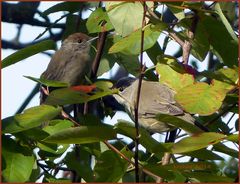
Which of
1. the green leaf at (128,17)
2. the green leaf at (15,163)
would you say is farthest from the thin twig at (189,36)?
the green leaf at (15,163)

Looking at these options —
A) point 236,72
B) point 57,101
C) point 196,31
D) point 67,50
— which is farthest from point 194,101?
point 67,50

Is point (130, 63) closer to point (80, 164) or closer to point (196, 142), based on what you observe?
point (80, 164)

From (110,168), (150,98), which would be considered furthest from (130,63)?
(110,168)

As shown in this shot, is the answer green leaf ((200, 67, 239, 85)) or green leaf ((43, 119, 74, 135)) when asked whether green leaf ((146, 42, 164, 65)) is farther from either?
green leaf ((200, 67, 239, 85))

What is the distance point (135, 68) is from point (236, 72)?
916 mm

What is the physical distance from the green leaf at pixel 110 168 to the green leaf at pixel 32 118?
26cm

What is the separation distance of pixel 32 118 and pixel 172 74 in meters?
0.61

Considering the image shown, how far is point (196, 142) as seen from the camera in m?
2.24

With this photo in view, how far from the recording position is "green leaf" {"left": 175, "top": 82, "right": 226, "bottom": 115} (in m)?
2.34

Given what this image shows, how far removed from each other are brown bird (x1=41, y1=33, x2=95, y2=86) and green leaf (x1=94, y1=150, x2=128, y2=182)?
9.74ft

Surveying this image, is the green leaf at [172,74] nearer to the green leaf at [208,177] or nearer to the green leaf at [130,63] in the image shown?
the green leaf at [208,177]

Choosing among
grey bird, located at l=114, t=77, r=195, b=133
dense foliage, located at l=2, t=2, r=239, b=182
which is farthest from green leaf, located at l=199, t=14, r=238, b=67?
grey bird, located at l=114, t=77, r=195, b=133

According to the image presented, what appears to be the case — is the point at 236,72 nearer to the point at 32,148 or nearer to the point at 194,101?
the point at 194,101

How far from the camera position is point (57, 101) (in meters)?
2.32
